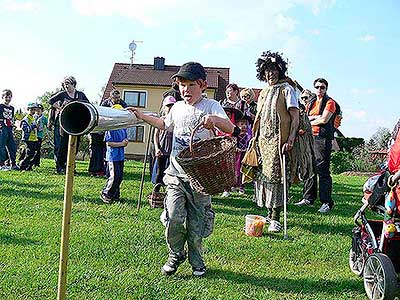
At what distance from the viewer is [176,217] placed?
4.39 m

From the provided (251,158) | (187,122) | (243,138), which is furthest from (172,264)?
(243,138)

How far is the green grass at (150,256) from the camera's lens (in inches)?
158

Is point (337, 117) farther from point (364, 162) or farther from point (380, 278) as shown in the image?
point (364, 162)

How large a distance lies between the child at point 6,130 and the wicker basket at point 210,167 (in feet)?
27.4

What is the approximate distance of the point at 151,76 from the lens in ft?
120

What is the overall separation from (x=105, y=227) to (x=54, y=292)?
2017mm

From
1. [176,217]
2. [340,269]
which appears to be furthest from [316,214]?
[176,217]

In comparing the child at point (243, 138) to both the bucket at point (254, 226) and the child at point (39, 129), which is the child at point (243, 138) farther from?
the child at point (39, 129)

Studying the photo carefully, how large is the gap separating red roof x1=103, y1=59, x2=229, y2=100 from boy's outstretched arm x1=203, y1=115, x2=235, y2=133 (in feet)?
97.9

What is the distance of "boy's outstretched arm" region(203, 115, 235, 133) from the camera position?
3.99 metres

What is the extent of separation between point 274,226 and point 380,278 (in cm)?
232

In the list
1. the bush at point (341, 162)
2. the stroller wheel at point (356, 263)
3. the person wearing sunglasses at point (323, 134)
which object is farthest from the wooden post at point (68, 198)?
the bush at point (341, 162)

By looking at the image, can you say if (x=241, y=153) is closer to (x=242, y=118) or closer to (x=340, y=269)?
(x=242, y=118)

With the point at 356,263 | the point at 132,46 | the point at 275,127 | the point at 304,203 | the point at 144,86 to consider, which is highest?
the point at 132,46
